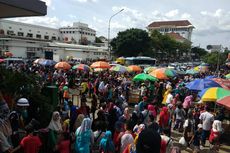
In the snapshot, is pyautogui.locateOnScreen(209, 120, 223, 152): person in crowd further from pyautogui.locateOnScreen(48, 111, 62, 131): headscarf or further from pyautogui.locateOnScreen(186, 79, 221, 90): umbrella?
pyautogui.locateOnScreen(48, 111, 62, 131): headscarf

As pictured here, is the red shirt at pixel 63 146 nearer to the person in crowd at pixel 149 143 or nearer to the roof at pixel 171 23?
the person in crowd at pixel 149 143

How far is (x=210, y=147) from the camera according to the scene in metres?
9.72

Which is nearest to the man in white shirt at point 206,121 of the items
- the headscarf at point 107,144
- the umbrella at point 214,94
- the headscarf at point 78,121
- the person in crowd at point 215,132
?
the person in crowd at point 215,132

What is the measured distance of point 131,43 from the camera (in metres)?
63.0

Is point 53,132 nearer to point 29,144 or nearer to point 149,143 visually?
point 29,144

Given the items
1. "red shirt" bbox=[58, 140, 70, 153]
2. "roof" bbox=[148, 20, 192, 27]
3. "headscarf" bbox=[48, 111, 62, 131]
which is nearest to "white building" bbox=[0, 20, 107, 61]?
"headscarf" bbox=[48, 111, 62, 131]

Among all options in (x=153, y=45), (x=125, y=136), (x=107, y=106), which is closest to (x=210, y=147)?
(x=107, y=106)

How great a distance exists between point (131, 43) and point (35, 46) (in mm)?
21078

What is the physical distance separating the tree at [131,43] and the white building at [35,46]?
29.6 feet

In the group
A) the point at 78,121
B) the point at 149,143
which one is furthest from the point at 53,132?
the point at 149,143

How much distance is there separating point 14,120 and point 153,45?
68.9 m

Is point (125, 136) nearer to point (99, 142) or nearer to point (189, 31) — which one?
point (99, 142)

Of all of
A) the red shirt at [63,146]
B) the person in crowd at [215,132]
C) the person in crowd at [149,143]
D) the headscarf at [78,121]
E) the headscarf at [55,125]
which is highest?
the person in crowd at [149,143]

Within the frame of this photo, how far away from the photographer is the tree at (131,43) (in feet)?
207
